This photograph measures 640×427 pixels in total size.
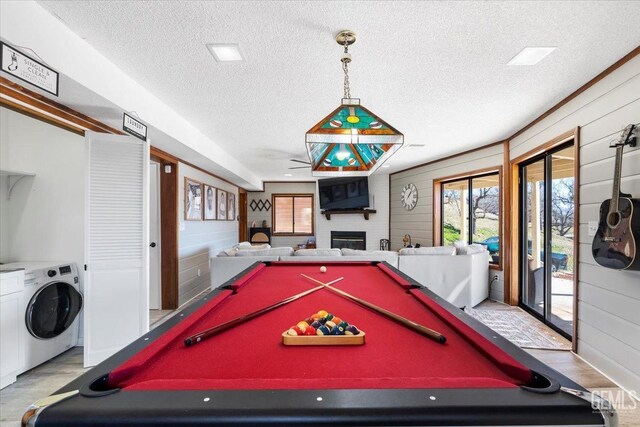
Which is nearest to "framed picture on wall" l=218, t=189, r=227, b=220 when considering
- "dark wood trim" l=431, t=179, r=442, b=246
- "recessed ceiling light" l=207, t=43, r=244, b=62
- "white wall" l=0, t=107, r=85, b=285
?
"white wall" l=0, t=107, r=85, b=285

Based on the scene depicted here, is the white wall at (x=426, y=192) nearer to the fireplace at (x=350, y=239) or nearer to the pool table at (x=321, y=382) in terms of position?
the fireplace at (x=350, y=239)

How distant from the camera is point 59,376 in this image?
2551 millimetres

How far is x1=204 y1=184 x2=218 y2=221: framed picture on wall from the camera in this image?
5721mm

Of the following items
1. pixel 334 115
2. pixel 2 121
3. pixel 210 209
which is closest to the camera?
pixel 334 115

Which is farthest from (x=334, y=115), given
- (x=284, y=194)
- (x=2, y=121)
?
(x=284, y=194)

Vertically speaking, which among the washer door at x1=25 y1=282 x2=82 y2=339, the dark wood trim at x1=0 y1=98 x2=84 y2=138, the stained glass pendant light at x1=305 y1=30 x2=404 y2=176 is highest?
the dark wood trim at x1=0 y1=98 x2=84 y2=138

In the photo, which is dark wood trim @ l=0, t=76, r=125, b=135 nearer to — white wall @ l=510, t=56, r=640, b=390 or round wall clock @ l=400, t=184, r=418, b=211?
white wall @ l=510, t=56, r=640, b=390

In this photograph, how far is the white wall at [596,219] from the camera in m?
2.26

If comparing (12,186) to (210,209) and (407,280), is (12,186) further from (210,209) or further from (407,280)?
(407,280)

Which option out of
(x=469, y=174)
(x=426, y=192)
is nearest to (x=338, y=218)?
(x=426, y=192)

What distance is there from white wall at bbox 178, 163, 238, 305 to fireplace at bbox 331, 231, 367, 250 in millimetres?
3025

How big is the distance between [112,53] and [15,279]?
1.92 metres

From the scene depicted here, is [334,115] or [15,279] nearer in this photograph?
[334,115]

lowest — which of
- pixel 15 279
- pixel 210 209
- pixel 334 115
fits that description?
pixel 15 279
